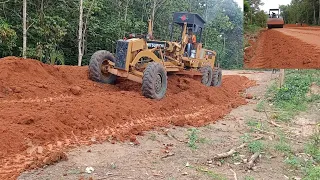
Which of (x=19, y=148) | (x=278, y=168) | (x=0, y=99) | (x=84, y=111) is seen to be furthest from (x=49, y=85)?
(x=278, y=168)

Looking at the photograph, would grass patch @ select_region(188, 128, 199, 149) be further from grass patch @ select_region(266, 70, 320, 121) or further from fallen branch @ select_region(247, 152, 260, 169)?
grass patch @ select_region(266, 70, 320, 121)

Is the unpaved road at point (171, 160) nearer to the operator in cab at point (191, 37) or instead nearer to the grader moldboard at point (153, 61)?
the grader moldboard at point (153, 61)

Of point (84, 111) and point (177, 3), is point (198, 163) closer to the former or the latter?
point (84, 111)

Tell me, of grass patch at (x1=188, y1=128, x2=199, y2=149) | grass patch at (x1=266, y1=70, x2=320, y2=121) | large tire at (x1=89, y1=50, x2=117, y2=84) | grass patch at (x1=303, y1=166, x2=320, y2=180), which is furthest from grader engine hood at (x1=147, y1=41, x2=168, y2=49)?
grass patch at (x1=303, y1=166, x2=320, y2=180)

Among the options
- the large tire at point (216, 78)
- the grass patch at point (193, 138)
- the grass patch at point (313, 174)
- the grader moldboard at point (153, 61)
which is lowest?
the grass patch at point (193, 138)

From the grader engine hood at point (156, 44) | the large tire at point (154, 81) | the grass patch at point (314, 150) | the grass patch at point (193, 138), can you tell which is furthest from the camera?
the grader engine hood at point (156, 44)

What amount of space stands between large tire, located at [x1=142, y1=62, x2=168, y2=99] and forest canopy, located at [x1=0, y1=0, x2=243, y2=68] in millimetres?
5574

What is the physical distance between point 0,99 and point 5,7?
11.6 meters

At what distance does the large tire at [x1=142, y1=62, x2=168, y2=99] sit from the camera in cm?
940

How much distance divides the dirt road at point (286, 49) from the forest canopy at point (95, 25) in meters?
7.96

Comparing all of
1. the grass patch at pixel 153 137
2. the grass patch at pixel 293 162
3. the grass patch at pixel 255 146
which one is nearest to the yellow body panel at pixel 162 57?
the grass patch at pixel 153 137

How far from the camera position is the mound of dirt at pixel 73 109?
550 centimetres

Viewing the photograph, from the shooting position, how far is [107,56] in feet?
36.4

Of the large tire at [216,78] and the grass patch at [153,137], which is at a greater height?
the large tire at [216,78]
